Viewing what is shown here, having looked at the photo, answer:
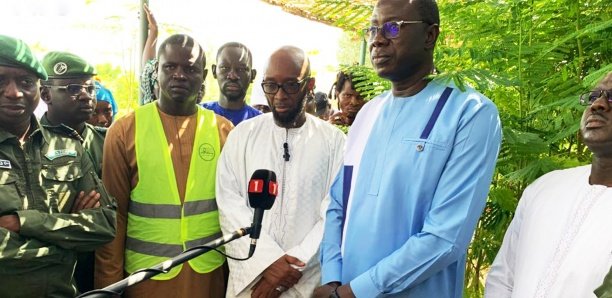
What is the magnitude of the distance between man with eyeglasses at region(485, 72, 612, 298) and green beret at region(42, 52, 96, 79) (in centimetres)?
295

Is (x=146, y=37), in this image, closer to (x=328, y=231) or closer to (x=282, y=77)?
(x=282, y=77)

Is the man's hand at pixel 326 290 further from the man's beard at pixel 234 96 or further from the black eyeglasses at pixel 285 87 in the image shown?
the man's beard at pixel 234 96

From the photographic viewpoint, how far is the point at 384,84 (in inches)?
143

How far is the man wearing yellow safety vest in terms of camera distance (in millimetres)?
3496

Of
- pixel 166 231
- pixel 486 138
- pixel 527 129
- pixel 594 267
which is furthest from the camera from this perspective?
pixel 166 231

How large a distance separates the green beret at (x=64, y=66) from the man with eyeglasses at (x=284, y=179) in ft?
4.11

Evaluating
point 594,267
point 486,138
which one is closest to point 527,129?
point 486,138

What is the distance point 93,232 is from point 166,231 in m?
0.57

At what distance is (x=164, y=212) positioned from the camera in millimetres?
3508

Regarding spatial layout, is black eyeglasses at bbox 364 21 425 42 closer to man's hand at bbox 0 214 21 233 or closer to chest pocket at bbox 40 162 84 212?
chest pocket at bbox 40 162 84 212

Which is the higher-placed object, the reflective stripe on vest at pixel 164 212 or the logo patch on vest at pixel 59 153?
the logo patch on vest at pixel 59 153

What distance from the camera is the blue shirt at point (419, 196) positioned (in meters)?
2.43

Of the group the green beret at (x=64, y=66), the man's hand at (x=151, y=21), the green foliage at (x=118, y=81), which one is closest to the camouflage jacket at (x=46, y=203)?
the green beret at (x=64, y=66)

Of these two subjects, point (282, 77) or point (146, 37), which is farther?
point (146, 37)
